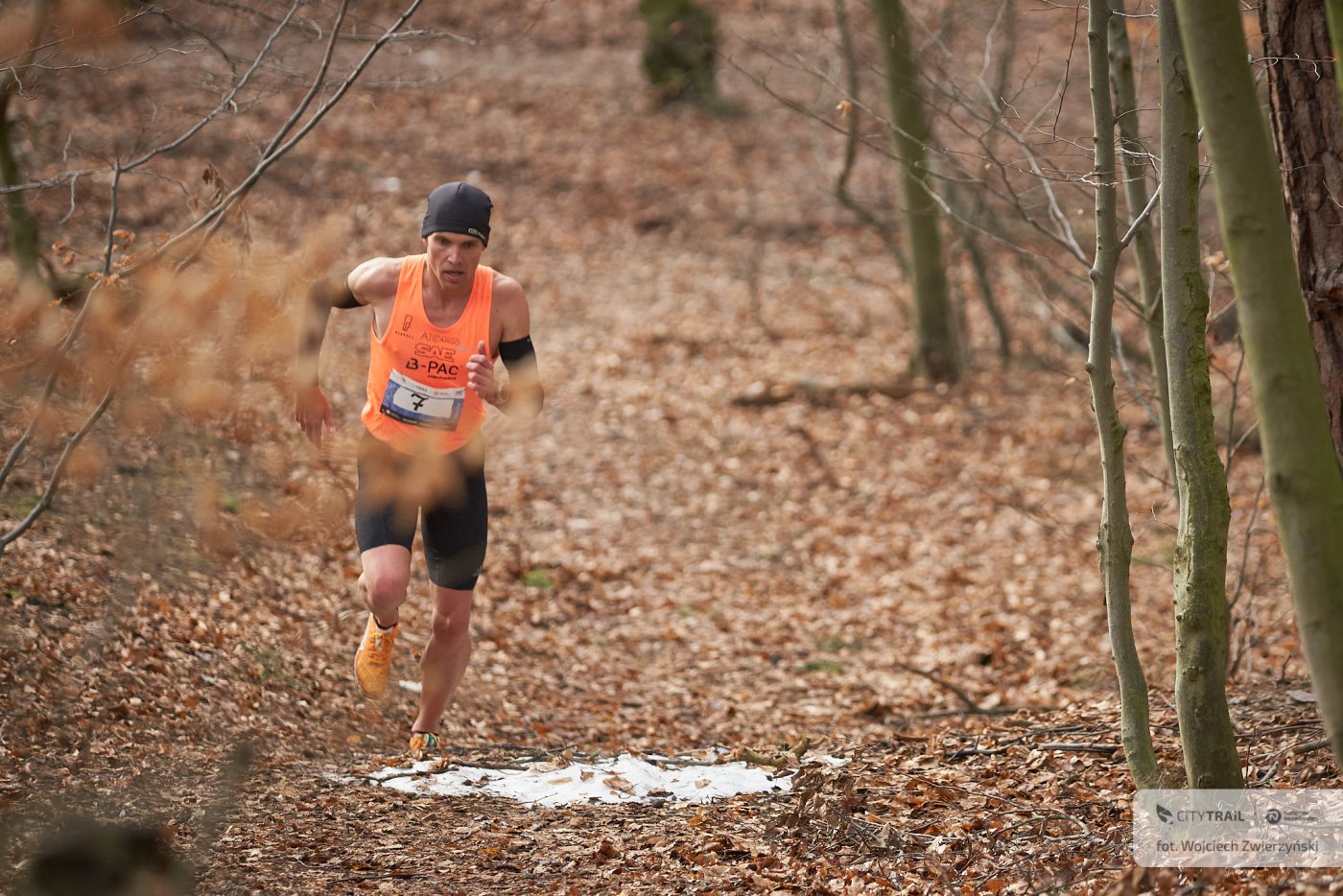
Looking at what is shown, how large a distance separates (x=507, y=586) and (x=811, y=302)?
747 centimetres

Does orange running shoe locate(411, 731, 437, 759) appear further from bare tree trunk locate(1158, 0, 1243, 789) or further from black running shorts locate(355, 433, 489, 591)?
bare tree trunk locate(1158, 0, 1243, 789)

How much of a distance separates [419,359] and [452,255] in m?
0.41

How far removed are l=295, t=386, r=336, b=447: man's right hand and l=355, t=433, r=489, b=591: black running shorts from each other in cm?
17

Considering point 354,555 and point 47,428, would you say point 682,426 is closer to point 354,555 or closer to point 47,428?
point 354,555

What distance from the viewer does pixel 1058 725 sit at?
4723mm

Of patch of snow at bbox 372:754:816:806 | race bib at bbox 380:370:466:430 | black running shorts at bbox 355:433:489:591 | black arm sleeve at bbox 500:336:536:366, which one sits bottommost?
patch of snow at bbox 372:754:816:806

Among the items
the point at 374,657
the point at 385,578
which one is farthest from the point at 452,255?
the point at 374,657

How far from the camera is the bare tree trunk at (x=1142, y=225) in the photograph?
14.7 feet

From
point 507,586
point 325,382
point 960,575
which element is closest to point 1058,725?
point 960,575

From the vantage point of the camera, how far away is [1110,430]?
3340 mm

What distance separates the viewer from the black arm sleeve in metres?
4.34

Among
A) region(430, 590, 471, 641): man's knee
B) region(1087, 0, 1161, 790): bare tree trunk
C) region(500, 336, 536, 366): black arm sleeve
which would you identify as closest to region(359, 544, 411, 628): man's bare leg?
region(430, 590, 471, 641): man's knee

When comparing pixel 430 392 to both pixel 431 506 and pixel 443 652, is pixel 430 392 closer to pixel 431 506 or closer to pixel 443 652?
pixel 431 506

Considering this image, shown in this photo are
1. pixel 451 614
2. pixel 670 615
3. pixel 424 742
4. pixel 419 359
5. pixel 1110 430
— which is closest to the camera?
pixel 1110 430
